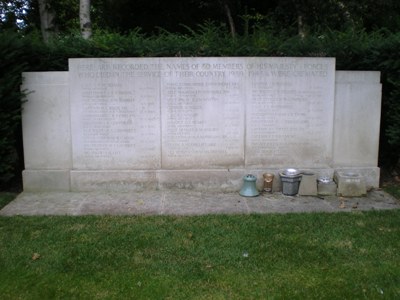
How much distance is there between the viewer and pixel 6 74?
6.92m

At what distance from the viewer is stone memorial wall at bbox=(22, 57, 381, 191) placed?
7.15m

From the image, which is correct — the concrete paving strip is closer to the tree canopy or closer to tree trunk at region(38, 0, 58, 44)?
tree trunk at region(38, 0, 58, 44)

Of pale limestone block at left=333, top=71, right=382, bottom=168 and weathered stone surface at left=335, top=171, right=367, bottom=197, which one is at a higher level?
pale limestone block at left=333, top=71, right=382, bottom=168

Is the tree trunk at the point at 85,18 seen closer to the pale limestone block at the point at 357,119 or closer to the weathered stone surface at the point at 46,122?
the weathered stone surface at the point at 46,122

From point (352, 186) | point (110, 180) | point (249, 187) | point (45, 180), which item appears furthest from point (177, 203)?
point (352, 186)

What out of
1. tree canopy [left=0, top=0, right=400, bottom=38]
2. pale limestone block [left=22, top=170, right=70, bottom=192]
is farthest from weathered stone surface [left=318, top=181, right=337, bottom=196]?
tree canopy [left=0, top=0, right=400, bottom=38]

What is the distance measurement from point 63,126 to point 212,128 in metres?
2.36

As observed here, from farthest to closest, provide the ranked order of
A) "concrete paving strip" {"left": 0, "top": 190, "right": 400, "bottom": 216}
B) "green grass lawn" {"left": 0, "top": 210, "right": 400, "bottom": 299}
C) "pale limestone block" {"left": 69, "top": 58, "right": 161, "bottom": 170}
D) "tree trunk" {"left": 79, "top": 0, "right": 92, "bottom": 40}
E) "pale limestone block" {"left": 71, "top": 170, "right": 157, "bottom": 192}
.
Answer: "tree trunk" {"left": 79, "top": 0, "right": 92, "bottom": 40} < "pale limestone block" {"left": 71, "top": 170, "right": 157, "bottom": 192} < "pale limestone block" {"left": 69, "top": 58, "right": 161, "bottom": 170} < "concrete paving strip" {"left": 0, "top": 190, "right": 400, "bottom": 216} < "green grass lawn" {"left": 0, "top": 210, "right": 400, "bottom": 299}

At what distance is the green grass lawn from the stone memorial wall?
4.81 feet

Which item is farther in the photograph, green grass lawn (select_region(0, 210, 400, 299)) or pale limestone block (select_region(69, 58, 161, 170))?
pale limestone block (select_region(69, 58, 161, 170))

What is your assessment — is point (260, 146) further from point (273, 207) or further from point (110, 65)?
point (110, 65)

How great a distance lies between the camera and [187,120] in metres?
7.23

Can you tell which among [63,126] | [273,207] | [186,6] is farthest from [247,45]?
[186,6]

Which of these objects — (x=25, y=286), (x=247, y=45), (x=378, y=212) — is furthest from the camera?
(x=247, y=45)
